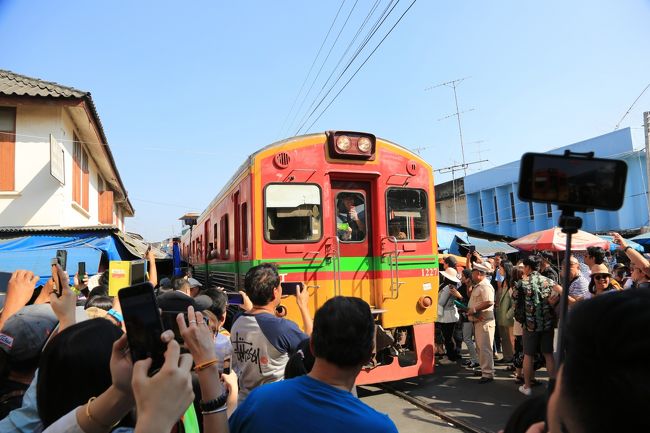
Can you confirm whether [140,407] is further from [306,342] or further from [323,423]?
[306,342]

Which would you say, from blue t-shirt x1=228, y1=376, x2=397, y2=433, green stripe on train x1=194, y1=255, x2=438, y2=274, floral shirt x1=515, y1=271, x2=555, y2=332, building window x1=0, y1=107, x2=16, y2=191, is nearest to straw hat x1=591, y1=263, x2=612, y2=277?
floral shirt x1=515, y1=271, x2=555, y2=332

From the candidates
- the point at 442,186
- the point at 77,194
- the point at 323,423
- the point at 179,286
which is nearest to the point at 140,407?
the point at 323,423

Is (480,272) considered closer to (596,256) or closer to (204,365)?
(596,256)

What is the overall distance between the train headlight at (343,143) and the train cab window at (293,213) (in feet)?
2.18

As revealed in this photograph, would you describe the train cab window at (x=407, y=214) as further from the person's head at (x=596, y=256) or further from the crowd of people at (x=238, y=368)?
the crowd of people at (x=238, y=368)

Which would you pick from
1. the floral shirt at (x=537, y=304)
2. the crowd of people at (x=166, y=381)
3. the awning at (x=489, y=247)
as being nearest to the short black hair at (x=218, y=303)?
the crowd of people at (x=166, y=381)

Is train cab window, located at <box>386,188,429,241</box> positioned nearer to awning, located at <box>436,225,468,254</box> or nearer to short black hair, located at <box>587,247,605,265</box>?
short black hair, located at <box>587,247,605,265</box>

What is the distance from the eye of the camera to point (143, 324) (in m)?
1.32

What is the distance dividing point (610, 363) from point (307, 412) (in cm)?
105

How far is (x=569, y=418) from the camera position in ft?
2.97

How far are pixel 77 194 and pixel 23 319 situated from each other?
34.9ft

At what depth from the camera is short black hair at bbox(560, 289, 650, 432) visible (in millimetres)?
831

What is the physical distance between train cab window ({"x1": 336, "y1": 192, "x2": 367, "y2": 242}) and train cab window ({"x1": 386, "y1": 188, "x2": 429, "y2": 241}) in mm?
379

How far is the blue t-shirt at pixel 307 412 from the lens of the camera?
1572 mm
